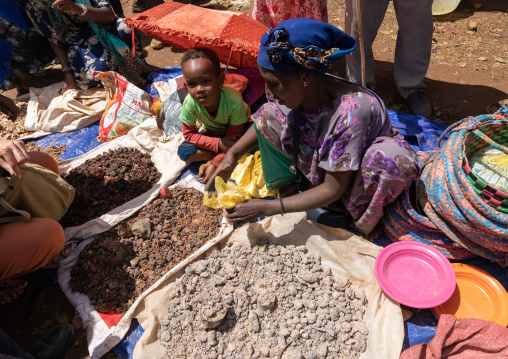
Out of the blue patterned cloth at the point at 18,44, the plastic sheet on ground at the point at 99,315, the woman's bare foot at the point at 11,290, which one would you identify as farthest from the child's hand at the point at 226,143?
the blue patterned cloth at the point at 18,44

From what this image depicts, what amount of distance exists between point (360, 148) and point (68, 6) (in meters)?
3.39

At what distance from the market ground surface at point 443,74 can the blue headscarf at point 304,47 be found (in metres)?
2.08

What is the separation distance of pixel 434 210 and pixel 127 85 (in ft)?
10.4

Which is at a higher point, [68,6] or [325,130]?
[68,6]

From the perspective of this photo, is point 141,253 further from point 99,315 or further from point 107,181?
point 107,181

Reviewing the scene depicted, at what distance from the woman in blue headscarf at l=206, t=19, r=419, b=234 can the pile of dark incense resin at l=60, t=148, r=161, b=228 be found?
1314 mm

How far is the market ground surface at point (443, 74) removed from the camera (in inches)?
89.0

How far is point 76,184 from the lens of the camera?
2.93 m

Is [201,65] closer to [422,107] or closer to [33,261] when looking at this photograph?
[33,261]

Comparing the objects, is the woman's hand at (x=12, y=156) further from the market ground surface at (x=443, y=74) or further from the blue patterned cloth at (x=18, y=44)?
the blue patterned cloth at (x=18, y=44)

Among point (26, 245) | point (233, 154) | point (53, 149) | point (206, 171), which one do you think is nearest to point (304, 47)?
point (233, 154)

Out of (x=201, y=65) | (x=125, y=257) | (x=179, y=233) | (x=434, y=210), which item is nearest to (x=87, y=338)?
(x=125, y=257)

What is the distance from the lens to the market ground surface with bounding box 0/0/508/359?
7.42 feet

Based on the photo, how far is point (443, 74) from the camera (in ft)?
12.7
